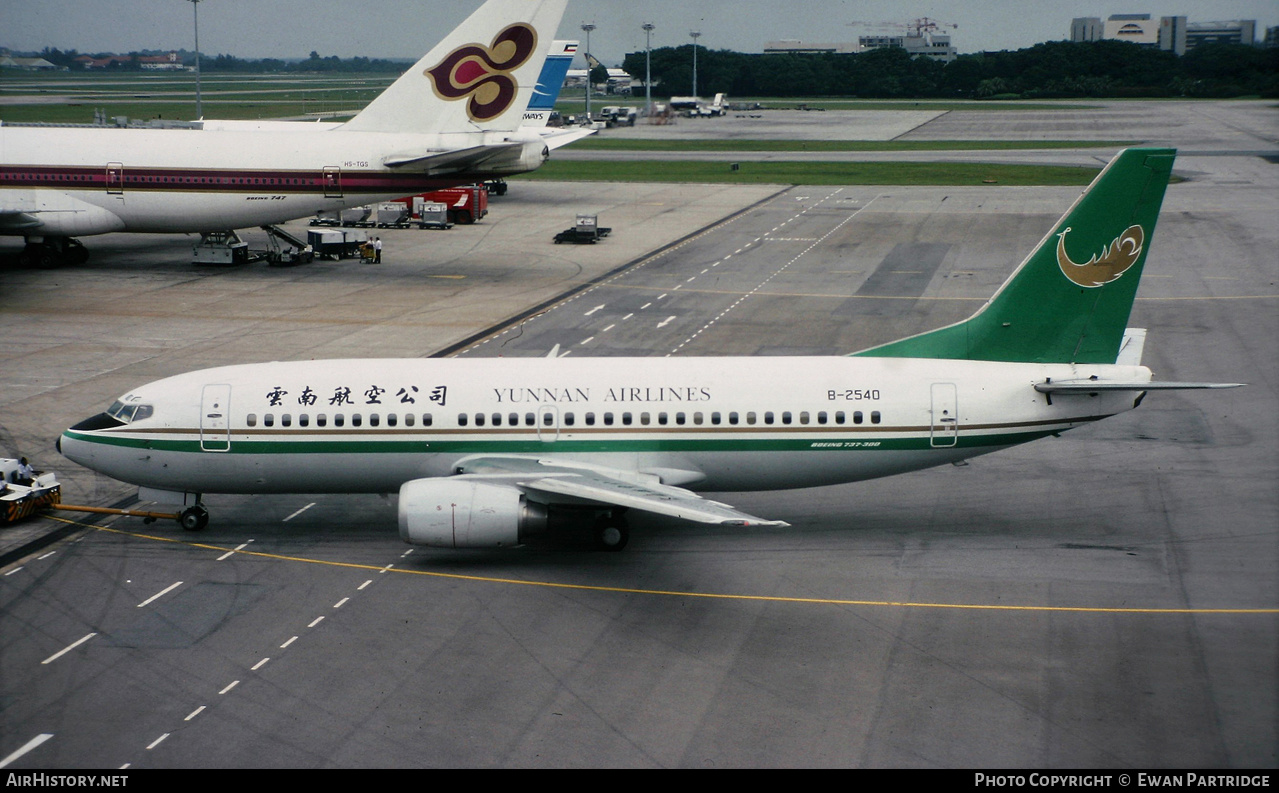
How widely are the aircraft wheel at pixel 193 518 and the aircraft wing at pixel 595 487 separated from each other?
277 inches

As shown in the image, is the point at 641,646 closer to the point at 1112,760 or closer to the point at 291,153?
the point at 1112,760

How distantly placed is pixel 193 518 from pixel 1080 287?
22892 millimetres

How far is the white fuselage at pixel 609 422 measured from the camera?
27.9m

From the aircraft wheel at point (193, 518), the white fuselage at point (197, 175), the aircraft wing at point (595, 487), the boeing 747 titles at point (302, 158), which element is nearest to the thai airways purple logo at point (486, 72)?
the boeing 747 titles at point (302, 158)

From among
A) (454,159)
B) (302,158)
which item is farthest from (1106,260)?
(302,158)

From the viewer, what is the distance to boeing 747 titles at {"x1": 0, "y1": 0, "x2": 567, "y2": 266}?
6244 centimetres

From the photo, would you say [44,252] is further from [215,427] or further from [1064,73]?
[1064,73]

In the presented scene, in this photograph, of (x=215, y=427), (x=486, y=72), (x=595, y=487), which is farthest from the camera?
(x=486, y=72)

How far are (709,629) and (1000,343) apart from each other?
10912 millimetres

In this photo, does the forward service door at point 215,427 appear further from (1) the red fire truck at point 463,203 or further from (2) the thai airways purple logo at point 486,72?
(1) the red fire truck at point 463,203

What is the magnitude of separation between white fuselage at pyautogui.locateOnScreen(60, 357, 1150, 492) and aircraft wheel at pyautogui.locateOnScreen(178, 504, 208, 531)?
658mm

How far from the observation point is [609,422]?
28.2 metres

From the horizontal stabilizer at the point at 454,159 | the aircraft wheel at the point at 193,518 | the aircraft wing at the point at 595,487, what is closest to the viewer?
the aircraft wing at the point at 595,487

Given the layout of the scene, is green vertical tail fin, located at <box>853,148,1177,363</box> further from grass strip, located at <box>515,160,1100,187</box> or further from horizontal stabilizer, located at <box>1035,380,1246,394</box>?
grass strip, located at <box>515,160,1100,187</box>
